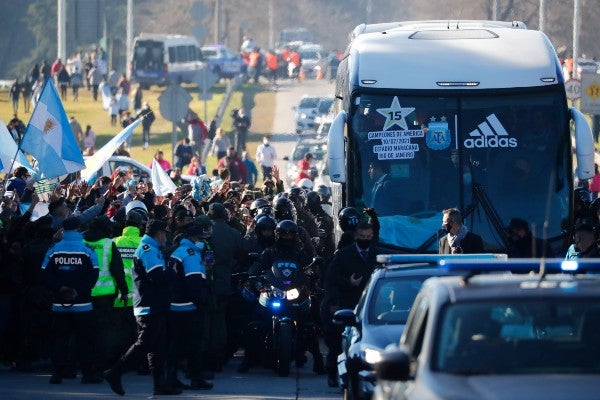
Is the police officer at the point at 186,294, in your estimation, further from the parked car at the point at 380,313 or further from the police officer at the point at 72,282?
the parked car at the point at 380,313

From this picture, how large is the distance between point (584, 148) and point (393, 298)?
530cm

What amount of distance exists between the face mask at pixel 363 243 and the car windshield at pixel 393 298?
6.15 feet

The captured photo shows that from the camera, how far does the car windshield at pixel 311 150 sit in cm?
4737

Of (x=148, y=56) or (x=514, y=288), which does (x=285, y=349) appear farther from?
(x=148, y=56)

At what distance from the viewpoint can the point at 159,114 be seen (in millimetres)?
63500

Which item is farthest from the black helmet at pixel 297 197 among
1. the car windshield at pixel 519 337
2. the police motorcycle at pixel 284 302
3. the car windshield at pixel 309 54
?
the car windshield at pixel 309 54

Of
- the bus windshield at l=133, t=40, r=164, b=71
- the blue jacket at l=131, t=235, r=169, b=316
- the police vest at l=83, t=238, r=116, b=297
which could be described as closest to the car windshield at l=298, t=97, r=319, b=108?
the bus windshield at l=133, t=40, r=164, b=71

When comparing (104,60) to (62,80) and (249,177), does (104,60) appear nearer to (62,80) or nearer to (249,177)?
(62,80)

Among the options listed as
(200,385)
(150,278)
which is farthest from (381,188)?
(150,278)

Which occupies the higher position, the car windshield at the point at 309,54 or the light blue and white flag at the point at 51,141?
the light blue and white flag at the point at 51,141

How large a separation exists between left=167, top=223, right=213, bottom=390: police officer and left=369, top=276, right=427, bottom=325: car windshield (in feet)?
6.67

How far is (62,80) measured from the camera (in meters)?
63.8

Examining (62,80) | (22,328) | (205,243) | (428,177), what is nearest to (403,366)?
(205,243)

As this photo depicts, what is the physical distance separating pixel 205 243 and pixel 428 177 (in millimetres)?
3501
